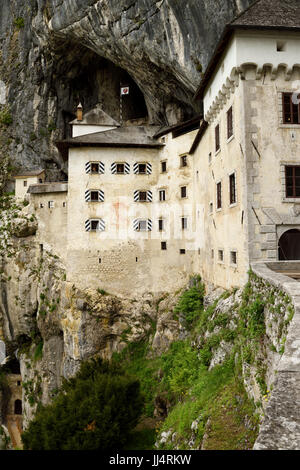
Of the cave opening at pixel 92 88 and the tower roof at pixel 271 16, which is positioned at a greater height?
the cave opening at pixel 92 88

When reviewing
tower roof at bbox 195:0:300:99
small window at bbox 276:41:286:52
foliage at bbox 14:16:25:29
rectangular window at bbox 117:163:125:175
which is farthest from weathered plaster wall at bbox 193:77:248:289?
foliage at bbox 14:16:25:29

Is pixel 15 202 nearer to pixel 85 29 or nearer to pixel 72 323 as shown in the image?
pixel 72 323

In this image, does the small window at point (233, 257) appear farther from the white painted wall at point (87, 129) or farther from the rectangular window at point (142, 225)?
the white painted wall at point (87, 129)

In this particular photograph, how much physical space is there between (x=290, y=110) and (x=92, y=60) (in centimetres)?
2322

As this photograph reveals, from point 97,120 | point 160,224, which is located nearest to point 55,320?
point 160,224

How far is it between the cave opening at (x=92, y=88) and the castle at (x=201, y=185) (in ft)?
19.7

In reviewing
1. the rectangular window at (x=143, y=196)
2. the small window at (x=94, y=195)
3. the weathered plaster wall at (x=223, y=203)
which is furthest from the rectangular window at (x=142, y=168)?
the weathered plaster wall at (x=223, y=203)

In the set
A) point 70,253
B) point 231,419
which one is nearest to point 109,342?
point 70,253

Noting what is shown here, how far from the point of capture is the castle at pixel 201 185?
11891 mm

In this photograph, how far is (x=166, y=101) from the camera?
1003 inches

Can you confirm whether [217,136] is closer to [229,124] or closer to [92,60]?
[229,124]

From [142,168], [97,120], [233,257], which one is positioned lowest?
[233,257]

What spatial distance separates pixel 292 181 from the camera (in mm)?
12094

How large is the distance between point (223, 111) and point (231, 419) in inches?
455
